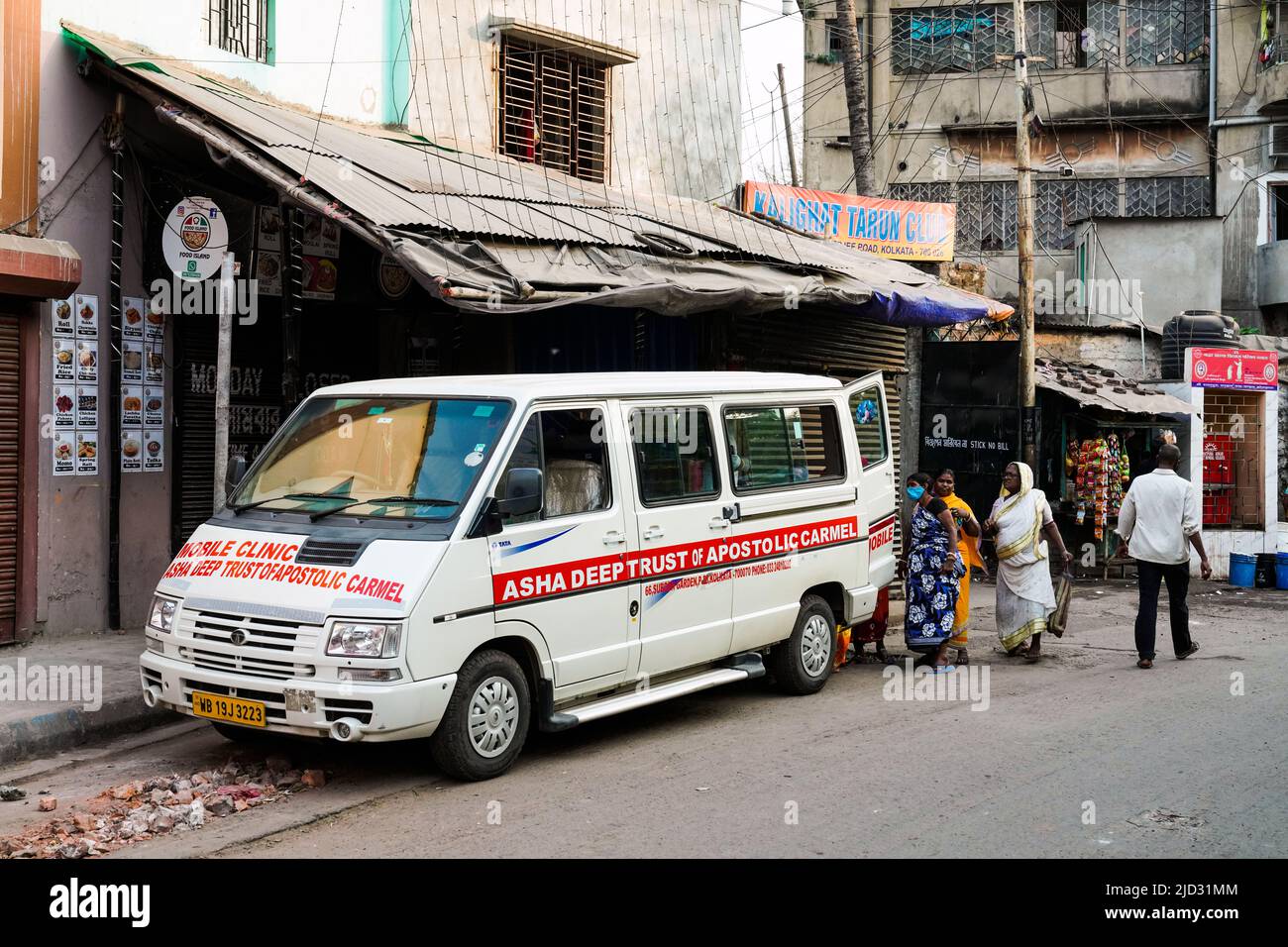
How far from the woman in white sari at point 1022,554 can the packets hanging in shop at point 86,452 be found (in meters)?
7.11

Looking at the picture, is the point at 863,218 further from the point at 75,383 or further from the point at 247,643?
the point at 247,643

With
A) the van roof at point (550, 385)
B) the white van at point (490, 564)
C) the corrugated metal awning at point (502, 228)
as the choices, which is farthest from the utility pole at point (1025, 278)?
the van roof at point (550, 385)

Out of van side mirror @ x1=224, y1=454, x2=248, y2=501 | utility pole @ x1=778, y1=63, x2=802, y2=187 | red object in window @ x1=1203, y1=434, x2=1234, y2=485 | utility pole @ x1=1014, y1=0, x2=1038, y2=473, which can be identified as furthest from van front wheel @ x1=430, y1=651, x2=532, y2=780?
utility pole @ x1=778, y1=63, x2=802, y2=187

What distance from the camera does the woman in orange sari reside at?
974 centimetres

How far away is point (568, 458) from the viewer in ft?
23.0

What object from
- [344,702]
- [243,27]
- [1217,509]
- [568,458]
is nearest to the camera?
[344,702]

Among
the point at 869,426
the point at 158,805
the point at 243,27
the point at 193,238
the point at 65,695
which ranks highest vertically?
the point at 243,27

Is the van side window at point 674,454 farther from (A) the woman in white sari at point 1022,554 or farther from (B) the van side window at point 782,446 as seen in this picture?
(A) the woman in white sari at point 1022,554

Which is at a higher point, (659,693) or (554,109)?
(554,109)

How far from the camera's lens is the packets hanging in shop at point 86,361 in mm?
9625

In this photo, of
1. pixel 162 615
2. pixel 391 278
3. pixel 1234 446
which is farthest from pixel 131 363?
pixel 1234 446

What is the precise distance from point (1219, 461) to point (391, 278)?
12595 millimetres

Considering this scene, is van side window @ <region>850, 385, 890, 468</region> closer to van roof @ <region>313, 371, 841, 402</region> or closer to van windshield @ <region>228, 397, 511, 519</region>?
van roof @ <region>313, 371, 841, 402</region>

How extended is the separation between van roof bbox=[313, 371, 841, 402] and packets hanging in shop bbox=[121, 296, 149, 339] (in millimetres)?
3347
